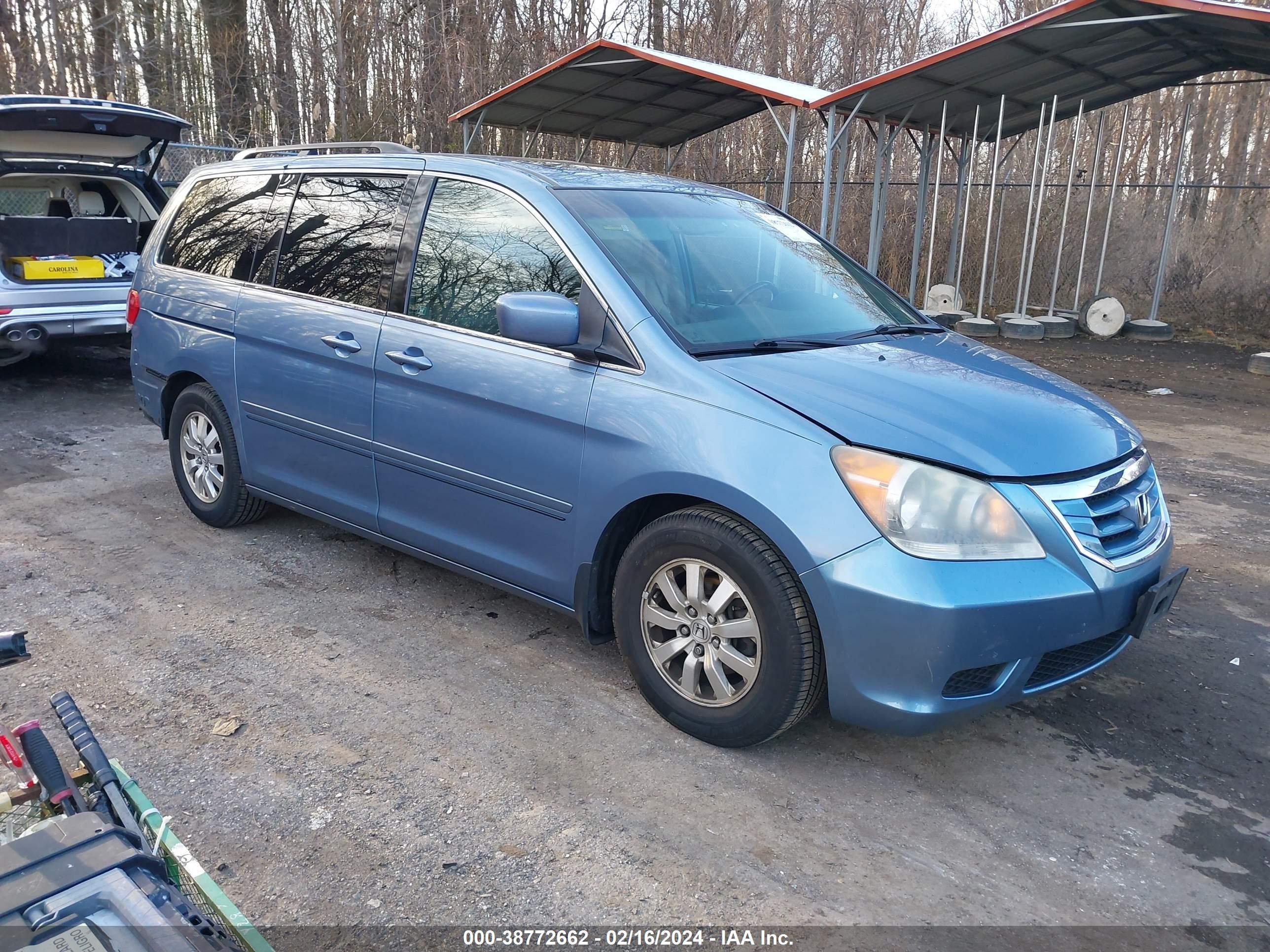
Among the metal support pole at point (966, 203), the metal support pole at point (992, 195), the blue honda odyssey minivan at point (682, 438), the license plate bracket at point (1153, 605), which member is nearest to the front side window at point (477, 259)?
the blue honda odyssey minivan at point (682, 438)

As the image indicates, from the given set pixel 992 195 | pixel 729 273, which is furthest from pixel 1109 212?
pixel 729 273

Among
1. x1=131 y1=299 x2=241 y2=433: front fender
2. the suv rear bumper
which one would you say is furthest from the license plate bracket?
the suv rear bumper

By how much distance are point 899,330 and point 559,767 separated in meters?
2.20

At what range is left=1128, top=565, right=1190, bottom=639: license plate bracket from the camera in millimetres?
3150

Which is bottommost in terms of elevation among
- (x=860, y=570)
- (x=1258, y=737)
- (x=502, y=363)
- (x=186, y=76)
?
(x=1258, y=737)

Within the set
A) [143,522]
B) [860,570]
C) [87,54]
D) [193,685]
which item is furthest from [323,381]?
[87,54]

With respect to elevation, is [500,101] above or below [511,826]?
above

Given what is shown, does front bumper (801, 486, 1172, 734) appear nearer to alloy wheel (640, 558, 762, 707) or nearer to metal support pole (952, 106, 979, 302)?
alloy wheel (640, 558, 762, 707)

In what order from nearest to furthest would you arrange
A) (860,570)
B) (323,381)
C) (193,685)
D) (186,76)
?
(860,570), (193,685), (323,381), (186,76)

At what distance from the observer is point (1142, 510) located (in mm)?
3355

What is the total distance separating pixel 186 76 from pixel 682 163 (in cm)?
981

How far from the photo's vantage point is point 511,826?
2895 mm

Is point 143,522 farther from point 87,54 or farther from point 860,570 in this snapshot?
point 87,54

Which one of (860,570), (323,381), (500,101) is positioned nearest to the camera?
(860,570)
